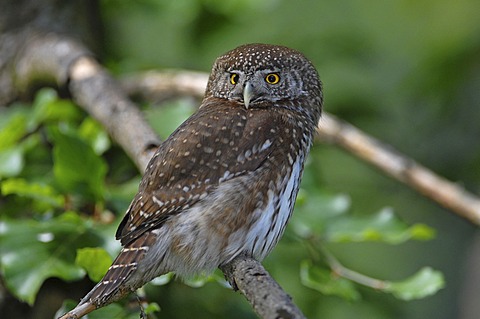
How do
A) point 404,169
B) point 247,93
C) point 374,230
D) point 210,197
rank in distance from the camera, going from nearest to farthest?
point 210,197
point 247,93
point 374,230
point 404,169

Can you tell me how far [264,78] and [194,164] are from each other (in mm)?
546

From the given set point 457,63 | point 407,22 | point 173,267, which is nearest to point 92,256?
point 173,267

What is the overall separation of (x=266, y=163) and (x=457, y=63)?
7.85 feet

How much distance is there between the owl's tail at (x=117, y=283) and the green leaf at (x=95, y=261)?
130mm

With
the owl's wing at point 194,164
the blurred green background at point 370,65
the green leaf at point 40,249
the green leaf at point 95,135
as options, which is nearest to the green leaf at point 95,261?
the owl's wing at point 194,164

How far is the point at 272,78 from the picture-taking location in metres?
3.32

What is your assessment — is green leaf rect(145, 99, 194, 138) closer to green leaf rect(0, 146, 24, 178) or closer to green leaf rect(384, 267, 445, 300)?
green leaf rect(0, 146, 24, 178)

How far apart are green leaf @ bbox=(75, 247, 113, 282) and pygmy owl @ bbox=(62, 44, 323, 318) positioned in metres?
0.10

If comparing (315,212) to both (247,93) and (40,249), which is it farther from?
(40,249)

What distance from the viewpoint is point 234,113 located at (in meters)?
3.14

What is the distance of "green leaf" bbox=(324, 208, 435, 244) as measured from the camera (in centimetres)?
342

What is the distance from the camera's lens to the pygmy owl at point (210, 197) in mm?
2840

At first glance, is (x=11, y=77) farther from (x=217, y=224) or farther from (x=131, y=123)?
(x=217, y=224)

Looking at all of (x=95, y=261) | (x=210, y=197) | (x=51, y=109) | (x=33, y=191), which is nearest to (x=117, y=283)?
(x=95, y=261)
